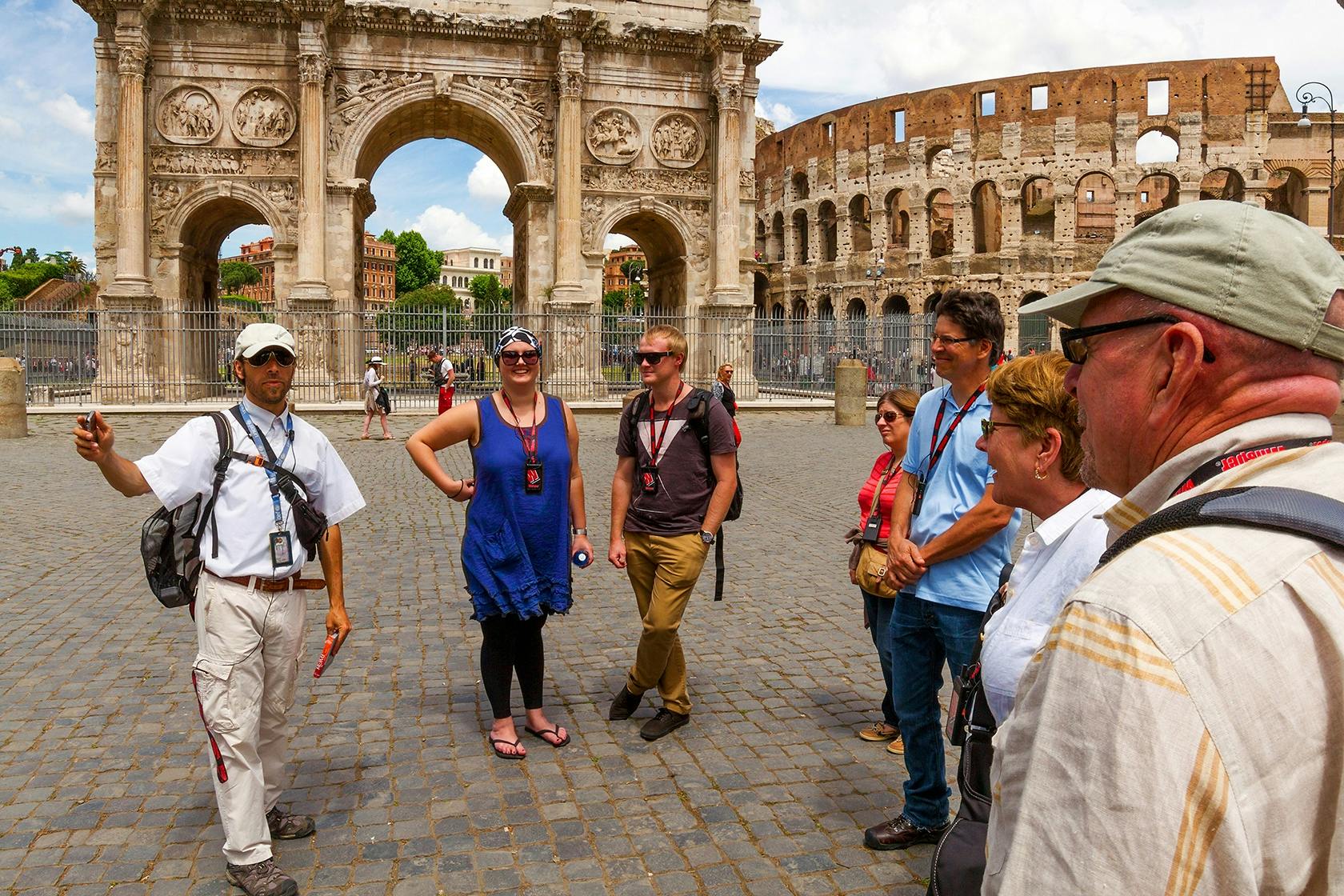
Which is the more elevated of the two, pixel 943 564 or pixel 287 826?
pixel 943 564

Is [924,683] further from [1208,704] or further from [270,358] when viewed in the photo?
[1208,704]

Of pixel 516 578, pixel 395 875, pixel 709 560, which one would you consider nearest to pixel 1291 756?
pixel 395 875

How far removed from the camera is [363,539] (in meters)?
9.02

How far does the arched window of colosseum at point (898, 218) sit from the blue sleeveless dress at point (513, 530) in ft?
145

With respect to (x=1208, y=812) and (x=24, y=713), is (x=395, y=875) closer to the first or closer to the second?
(x=24, y=713)

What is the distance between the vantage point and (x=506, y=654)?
446cm

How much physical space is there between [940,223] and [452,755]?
48532 millimetres

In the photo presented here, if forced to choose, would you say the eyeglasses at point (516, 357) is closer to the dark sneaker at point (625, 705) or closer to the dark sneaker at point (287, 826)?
the dark sneaker at point (625, 705)

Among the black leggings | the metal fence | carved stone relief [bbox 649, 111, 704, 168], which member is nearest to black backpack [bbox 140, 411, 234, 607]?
the black leggings

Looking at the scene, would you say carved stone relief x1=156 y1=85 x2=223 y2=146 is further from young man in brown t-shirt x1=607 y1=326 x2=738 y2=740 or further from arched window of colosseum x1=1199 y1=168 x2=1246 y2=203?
arched window of colosseum x1=1199 y1=168 x2=1246 y2=203

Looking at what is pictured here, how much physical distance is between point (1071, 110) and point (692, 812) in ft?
148

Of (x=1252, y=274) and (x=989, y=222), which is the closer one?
(x=1252, y=274)

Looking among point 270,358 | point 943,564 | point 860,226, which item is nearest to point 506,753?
point 270,358

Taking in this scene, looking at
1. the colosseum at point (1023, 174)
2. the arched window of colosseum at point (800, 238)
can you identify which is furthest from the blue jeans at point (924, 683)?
the arched window of colosseum at point (800, 238)
